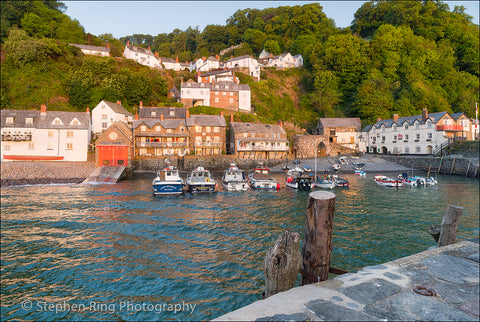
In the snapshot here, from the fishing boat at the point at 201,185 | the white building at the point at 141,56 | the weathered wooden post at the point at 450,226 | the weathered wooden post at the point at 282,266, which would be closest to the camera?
the weathered wooden post at the point at 282,266

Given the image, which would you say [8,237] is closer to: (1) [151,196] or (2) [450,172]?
(1) [151,196]

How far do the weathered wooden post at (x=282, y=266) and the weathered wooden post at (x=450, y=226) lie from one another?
6.20m

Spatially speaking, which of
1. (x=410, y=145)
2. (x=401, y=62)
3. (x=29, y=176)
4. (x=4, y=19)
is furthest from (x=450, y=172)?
(x=4, y=19)

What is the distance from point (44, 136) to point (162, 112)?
26.9 metres

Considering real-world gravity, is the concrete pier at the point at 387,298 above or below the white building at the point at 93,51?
below

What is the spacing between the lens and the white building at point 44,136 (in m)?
51.5

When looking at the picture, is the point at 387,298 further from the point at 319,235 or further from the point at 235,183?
the point at 235,183

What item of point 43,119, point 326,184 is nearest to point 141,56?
point 43,119

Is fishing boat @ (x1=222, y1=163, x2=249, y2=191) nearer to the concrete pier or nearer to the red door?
the red door

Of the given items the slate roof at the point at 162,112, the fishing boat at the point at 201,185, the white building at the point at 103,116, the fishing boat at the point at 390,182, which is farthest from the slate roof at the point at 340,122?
the white building at the point at 103,116

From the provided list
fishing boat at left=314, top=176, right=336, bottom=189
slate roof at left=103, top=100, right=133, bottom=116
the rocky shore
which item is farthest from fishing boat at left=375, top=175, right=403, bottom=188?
slate roof at left=103, top=100, right=133, bottom=116

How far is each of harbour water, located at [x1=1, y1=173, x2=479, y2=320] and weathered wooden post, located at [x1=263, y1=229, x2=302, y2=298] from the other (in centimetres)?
515

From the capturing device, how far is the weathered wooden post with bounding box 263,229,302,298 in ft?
19.3

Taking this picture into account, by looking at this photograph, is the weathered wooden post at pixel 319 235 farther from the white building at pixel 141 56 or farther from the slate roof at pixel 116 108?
the white building at pixel 141 56
